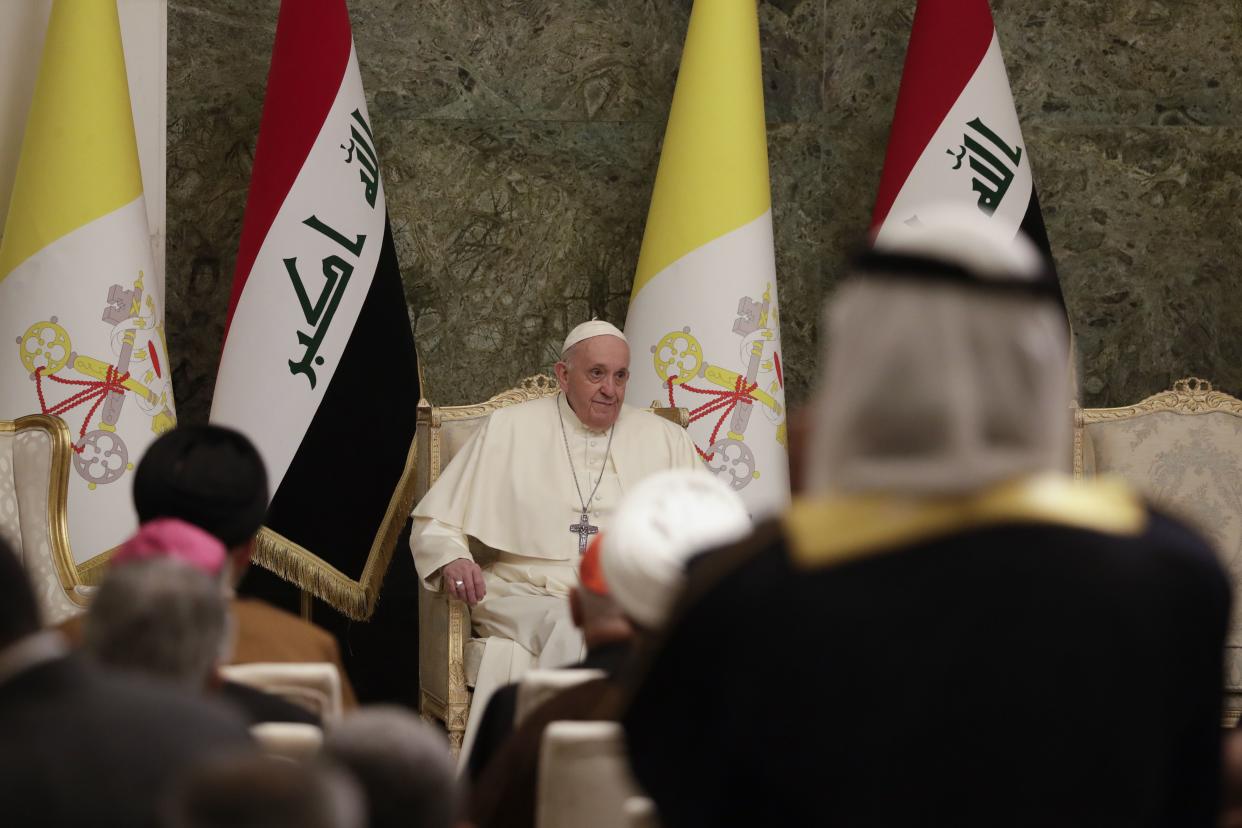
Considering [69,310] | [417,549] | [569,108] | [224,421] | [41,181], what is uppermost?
[569,108]

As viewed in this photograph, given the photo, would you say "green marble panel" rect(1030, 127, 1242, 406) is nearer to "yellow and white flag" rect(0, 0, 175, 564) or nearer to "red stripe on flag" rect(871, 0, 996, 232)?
"red stripe on flag" rect(871, 0, 996, 232)

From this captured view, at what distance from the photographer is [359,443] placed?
5.64 meters

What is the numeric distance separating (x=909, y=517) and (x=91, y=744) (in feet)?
2.53

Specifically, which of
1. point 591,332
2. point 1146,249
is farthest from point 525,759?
point 1146,249

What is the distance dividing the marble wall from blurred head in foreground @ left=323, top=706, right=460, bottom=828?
504 cm

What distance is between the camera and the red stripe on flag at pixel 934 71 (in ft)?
19.8

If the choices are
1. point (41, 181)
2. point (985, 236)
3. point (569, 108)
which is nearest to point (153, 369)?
point (41, 181)

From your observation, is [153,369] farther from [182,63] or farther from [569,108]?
[569,108]

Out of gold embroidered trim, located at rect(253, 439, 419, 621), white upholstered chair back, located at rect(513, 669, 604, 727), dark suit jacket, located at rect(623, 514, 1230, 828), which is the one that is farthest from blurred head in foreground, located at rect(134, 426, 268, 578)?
gold embroidered trim, located at rect(253, 439, 419, 621)

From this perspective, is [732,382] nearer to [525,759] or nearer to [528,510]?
[528,510]

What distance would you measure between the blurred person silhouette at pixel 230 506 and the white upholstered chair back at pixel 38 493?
5.77ft

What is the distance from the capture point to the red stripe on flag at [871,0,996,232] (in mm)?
6023

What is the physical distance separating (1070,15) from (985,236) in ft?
18.9

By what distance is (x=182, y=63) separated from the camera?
6094 mm
